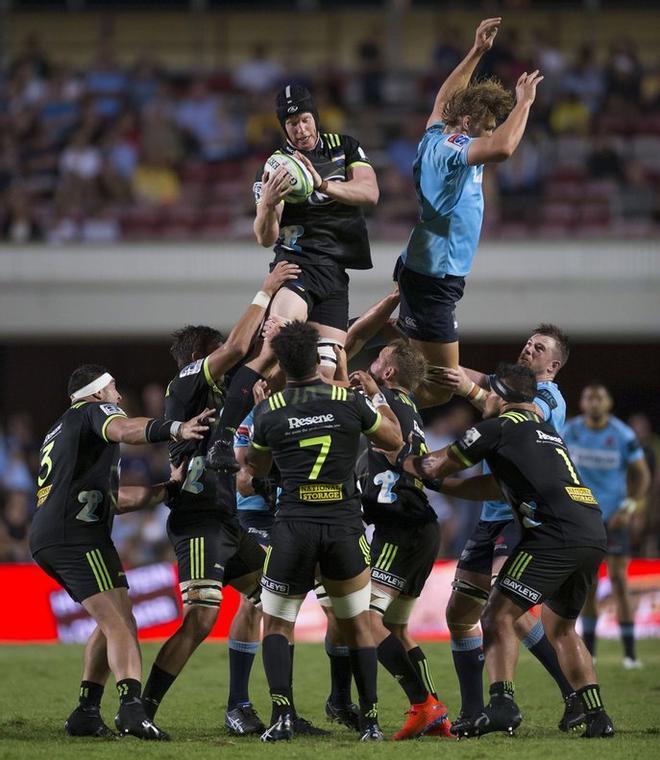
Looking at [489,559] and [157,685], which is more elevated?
[489,559]

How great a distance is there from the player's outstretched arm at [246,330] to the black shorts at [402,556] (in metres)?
1.38

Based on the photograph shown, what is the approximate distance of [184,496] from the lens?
8.16m

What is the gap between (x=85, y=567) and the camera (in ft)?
25.7

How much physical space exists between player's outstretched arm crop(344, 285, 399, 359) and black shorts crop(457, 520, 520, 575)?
1.50 meters

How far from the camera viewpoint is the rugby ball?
789 cm

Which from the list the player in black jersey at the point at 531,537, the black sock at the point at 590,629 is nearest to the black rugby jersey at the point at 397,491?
the player in black jersey at the point at 531,537

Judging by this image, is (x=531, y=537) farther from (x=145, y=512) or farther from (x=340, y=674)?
(x=145, y=512)

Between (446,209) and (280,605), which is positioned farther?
(446,209)

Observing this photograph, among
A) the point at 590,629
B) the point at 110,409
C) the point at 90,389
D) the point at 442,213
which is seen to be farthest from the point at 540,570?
the point at 590,629

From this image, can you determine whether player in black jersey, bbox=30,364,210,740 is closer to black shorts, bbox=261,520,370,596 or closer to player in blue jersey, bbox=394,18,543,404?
black shorts, bbox=261,520,370,596

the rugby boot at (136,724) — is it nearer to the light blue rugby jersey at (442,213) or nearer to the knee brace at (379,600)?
the knee brace at (379,600)

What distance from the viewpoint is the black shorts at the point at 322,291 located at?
8414mm

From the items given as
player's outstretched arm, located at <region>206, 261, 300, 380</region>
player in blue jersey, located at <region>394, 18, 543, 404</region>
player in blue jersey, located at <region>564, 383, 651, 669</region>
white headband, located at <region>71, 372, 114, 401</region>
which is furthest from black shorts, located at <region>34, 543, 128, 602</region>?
player in blue jersey, located at <region>564, 383, 651, 669</region>

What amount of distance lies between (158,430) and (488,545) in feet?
7.90
